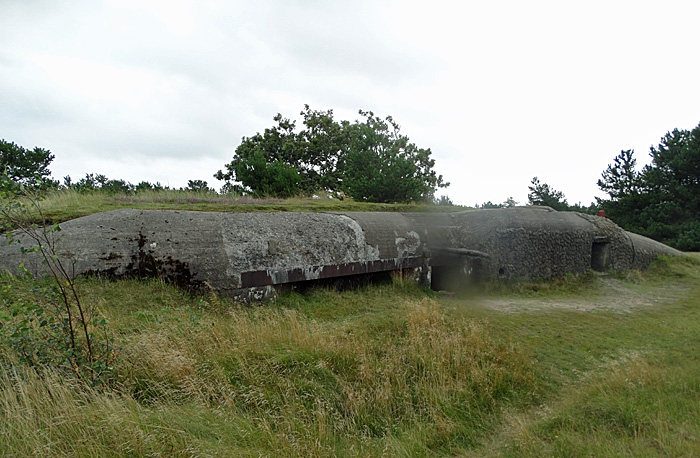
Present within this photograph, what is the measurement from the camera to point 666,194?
17.4 meters

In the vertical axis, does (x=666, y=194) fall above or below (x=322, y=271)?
above

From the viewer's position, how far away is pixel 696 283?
30.6 ft

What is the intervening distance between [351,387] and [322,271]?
3.19 meters

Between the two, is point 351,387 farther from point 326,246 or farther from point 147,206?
point 147,206

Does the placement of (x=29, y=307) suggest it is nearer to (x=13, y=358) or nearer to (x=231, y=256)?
(x=13, y=358)

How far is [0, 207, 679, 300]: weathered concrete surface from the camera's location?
17.8 feet

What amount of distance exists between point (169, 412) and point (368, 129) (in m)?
16.6

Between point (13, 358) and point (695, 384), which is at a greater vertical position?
point (13, 358)

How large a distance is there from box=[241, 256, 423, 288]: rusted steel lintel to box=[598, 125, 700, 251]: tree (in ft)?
48.7

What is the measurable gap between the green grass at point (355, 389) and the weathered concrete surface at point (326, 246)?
0.43m

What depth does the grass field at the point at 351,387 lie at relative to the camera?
2656 mm

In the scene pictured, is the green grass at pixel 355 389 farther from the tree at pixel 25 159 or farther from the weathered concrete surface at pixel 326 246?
the tree at pixel 25 159

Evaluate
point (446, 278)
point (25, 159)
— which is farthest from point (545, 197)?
point (25, 159)

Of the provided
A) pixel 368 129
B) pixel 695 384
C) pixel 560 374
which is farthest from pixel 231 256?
pixel 368 129
